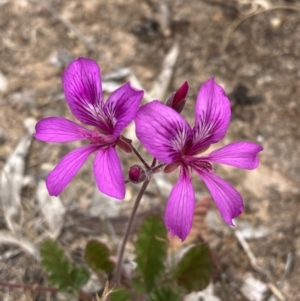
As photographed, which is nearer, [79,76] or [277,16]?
[79,76]

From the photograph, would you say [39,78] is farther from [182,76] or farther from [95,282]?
[95,282]

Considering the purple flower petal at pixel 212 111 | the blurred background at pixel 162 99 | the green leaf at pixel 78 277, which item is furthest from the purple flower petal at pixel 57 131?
the blurred background at pixel 162 99

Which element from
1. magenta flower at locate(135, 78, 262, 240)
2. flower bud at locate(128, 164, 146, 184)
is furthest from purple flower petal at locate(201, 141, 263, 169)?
flower bud at locate(128, 164, 146, 184)

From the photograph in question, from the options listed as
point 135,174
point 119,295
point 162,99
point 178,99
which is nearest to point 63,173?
point 135,174

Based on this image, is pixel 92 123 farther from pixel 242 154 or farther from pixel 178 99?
pixel 242 154

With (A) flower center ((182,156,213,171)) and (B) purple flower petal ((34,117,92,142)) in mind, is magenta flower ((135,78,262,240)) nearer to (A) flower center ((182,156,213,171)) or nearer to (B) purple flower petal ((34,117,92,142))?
(A) flower center ((182,156,213,171))

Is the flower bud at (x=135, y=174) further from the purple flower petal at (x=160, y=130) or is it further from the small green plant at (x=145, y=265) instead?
the small green plant at (x=145, y=265)

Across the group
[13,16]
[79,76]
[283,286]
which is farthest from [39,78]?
[283,286]
